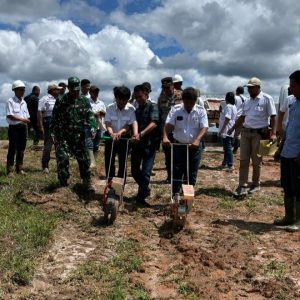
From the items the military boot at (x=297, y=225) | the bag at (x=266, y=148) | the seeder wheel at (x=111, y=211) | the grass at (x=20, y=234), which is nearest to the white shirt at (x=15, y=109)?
the grass at (x=20, y=234)

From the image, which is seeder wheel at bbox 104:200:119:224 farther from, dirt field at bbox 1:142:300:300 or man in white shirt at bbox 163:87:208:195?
man in white shirt at bbox 163:87:208:195

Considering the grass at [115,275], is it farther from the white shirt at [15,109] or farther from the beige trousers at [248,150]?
the white shirt at [15,109]

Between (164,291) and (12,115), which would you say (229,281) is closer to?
(164,291)

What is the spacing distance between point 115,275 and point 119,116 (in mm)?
3369

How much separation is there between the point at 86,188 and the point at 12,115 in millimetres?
2308

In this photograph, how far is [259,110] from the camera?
319 inches

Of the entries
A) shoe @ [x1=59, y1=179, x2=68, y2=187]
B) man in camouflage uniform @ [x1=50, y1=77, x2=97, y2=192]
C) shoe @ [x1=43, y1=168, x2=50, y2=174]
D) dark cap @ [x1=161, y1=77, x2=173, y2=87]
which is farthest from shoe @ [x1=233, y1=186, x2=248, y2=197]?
shoe @ [x1=43, y1=168, x2=50, y2=174]

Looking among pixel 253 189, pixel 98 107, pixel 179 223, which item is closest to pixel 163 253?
pixel 179 223

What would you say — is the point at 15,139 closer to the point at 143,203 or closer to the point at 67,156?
the point at 67,156

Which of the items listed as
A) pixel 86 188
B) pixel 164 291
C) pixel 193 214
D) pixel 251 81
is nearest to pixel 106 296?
→ pixel 164 291

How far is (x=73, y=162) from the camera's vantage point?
11844 millimetres

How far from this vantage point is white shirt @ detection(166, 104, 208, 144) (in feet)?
23.5

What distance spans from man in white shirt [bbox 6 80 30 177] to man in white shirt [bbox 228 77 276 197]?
4215 millimetres

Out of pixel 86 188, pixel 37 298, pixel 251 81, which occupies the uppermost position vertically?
pixel 251 81
